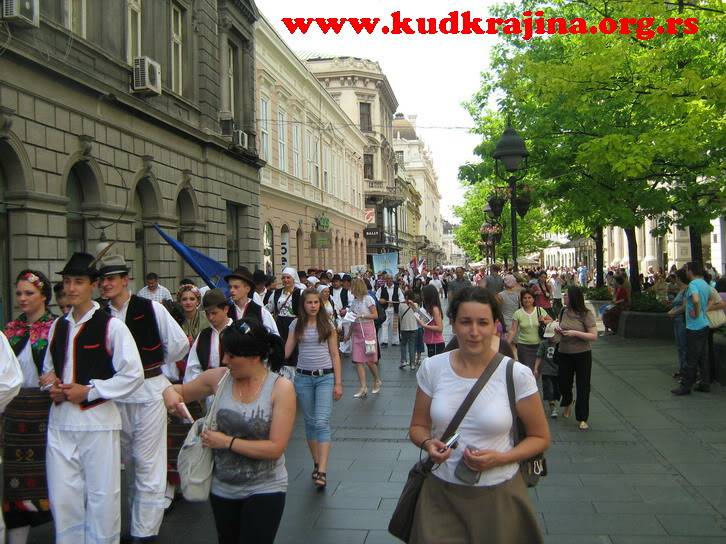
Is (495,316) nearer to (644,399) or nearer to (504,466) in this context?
(504,466)

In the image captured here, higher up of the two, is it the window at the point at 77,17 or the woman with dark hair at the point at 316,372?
the window at the point at 77,17

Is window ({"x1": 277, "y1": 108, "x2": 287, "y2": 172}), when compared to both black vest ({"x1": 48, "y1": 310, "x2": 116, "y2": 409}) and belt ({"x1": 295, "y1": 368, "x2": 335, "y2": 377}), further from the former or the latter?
black vest ({"x1": 48, "y1": 310, "x2": 116, "y2": 409})

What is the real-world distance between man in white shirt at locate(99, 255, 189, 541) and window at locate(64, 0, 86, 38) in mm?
9480

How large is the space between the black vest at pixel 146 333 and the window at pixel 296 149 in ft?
90.1

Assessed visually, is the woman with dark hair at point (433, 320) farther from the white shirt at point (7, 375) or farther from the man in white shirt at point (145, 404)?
the white shirt at point (7, 375)

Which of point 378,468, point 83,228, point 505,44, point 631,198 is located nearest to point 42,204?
point 83,228

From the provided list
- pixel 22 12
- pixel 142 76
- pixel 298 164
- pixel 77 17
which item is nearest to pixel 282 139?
pixel 298 164

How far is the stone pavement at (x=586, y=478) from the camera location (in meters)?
5.27

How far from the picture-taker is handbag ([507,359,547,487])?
10.6ft

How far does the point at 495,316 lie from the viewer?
345 cm

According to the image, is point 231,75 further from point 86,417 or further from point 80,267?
point 86,417

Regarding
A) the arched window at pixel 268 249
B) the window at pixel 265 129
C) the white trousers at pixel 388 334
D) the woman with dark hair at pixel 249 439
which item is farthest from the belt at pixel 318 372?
the window at pixel 265 129

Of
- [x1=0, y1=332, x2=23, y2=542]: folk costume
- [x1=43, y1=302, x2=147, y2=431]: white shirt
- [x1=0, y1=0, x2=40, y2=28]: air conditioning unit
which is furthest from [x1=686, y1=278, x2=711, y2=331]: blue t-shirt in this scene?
[x1=0, y1=0, x2=40, y2=28]: air conditioning unit

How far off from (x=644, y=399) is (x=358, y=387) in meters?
4.29
